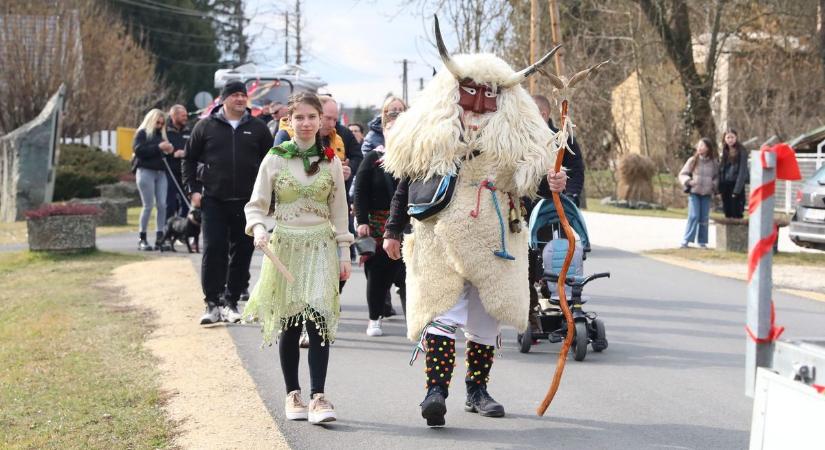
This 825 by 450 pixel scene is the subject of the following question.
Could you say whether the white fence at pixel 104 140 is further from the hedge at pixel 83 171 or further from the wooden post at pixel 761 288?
the wooden post at pixel 761 288

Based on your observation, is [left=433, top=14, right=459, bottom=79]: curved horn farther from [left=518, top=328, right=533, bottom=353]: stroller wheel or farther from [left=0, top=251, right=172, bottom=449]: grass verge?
[left=518, top=328, right=533, bottom=353]: stroller wheel

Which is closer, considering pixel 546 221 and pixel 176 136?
pixel 546 221

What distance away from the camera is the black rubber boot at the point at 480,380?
6.55 m

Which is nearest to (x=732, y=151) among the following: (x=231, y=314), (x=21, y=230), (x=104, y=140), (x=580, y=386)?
(x=231, y=314)

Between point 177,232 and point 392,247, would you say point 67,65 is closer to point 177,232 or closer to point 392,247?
point 177,232

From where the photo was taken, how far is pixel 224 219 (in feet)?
31.3

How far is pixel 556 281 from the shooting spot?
854 cm

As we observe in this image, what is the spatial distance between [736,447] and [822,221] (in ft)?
30.0

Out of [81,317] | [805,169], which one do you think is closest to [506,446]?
[81,317]

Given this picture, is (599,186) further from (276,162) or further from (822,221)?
(276,162)

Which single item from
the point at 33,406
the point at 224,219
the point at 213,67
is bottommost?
the point at 33,406

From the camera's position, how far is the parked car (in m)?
14.4

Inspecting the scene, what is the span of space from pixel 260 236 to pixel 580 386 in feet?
7.94

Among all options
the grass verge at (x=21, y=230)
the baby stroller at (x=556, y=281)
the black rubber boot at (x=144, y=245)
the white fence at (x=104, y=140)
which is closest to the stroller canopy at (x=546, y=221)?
the baby stroller at (x=556, y=281)
